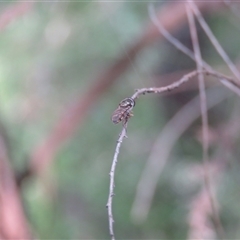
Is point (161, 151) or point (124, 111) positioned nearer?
point (124, 111)

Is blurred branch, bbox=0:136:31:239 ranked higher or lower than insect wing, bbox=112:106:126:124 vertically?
higher

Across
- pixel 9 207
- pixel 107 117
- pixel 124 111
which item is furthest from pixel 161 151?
pixel 124 111

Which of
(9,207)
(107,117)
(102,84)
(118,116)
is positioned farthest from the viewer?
(107,117)

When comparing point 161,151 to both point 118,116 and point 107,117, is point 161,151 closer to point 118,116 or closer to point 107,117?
point 107,117

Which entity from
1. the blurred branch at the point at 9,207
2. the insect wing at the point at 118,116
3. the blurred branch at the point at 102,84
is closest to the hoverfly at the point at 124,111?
the insect wing at the point at 118,116

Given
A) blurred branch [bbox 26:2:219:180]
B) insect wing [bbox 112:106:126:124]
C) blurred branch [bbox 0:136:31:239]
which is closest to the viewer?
insect wing [bbox 112:106:126:124]

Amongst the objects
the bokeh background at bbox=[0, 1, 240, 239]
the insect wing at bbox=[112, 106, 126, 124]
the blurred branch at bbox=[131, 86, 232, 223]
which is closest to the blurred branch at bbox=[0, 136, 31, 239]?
the bokeh background at bbox=[0, 1, 240, 239]

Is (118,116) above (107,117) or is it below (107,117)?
below

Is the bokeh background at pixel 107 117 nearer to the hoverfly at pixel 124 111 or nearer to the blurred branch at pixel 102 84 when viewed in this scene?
the blurred branch at pixel 102 84

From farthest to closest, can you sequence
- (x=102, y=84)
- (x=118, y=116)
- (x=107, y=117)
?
1. (x=107, y=117)
2. (x=102, y=84)
3. (x=118, y=116)

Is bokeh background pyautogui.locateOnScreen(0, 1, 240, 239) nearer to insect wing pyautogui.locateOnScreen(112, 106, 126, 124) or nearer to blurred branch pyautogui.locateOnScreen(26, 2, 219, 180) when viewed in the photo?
blurred branch pyautogui.locateOnScreen(26, 2, 219, 180)
